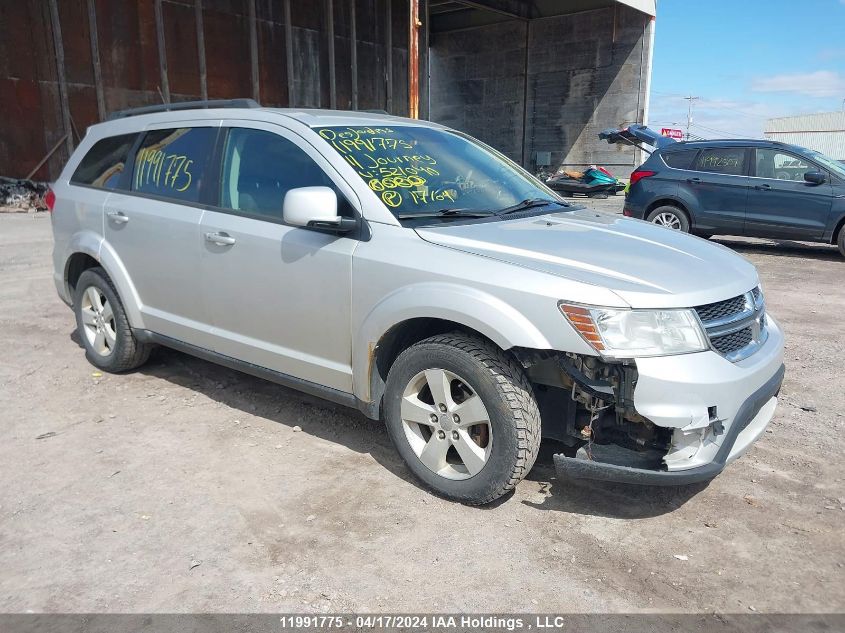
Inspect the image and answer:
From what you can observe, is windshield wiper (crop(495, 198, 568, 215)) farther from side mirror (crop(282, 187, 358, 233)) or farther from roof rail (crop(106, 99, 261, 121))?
roof rail (crop(106, 99, 261, 121))

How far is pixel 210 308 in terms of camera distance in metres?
4.18

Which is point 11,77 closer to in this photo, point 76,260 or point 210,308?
point 76,260

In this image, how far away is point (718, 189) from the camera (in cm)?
1103

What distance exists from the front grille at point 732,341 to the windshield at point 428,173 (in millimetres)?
1347

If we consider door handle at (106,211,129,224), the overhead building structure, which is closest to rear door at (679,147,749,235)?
the overhead building structure

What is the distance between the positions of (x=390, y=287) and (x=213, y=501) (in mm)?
1349

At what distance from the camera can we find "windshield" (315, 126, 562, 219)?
358 centimetres

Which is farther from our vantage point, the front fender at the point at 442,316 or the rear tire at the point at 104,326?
the rear tire at the point at 104,326

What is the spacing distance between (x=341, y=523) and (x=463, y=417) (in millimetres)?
737

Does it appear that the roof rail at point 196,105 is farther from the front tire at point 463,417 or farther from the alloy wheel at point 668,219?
the alloy wheel at point 668,219

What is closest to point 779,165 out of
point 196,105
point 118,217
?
point 196,105

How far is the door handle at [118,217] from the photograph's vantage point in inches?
183

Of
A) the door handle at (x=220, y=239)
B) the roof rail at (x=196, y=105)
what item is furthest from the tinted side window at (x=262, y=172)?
the roof rail at (x=196, y=105)

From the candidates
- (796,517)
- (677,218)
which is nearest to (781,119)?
(677,218)
